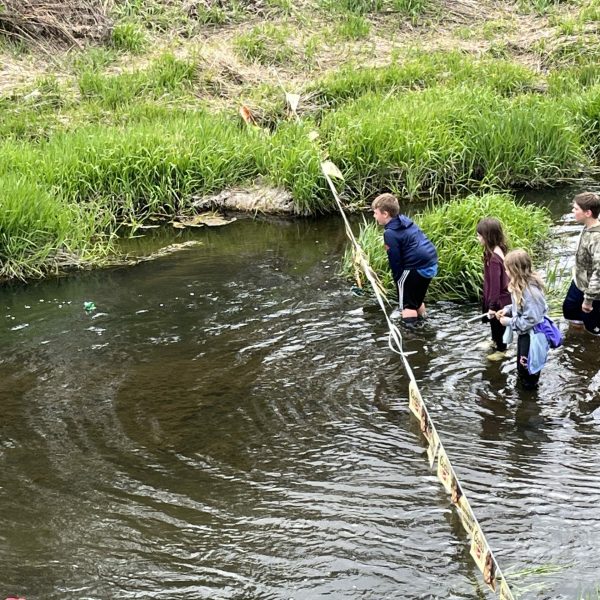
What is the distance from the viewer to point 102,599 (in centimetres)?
423

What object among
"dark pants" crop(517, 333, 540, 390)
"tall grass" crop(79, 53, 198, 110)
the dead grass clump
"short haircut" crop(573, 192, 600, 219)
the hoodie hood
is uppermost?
the dead grass clump

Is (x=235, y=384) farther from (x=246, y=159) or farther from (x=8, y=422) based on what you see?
(x=246, y=159)

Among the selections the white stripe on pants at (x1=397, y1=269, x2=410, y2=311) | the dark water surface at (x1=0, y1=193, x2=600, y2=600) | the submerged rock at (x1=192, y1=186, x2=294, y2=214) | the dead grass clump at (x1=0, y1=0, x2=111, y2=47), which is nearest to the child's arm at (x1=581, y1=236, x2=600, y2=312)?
the dark water surface at (x1=0, y1=193, x2=600, y2=600)

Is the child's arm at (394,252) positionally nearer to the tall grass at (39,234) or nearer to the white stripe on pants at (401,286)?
the white stripe on pants at (401,286)

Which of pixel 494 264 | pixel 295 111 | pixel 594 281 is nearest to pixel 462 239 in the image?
pixel 594 281

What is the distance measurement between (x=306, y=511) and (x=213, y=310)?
11.6 feet

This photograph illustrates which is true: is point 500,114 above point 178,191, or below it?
above

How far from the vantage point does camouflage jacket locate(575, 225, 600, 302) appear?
642cm

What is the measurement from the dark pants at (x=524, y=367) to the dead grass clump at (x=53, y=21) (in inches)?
450

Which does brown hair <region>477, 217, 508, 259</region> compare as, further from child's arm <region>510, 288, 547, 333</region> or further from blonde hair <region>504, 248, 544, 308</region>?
child's arm <region>510, 288, 547, 333</region>

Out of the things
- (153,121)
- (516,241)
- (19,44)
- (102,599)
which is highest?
(19,44)

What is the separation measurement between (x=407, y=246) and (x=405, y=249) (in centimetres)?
3

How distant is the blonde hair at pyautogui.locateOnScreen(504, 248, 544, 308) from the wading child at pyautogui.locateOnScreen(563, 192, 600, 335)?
863 millimetres

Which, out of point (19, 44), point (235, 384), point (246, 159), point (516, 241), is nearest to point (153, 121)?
point (246, 159)
